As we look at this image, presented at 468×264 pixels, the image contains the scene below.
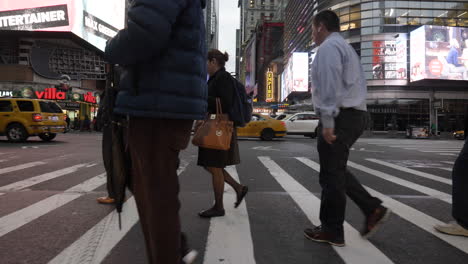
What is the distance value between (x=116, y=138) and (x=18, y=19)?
1440 inches

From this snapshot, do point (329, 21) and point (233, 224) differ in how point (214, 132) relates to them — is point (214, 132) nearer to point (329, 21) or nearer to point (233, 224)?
point (233, 224)

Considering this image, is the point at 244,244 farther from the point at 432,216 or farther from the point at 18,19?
the point at 18,19

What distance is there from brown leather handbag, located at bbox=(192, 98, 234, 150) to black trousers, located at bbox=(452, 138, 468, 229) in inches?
85.4

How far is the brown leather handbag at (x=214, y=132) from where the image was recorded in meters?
3.55

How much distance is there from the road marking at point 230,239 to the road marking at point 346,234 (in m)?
0.71

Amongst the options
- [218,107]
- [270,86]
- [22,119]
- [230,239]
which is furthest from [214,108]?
[270,86]

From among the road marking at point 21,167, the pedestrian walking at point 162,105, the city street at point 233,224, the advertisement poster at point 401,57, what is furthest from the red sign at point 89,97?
the pedestrian walking at point 162,105

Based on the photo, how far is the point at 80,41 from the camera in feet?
115

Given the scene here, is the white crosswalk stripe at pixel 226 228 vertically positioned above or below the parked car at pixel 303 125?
below

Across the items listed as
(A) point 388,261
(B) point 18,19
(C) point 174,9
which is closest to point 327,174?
(A) point 388,261

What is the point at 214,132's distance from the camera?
3557 millimetres

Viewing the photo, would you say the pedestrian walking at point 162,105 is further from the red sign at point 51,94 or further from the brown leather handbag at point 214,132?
the red sign at point 51,94

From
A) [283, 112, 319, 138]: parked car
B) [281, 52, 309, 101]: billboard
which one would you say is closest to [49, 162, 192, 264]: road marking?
[283, 112, 319, 138]: parked car

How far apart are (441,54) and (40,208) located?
4849 centimetres
